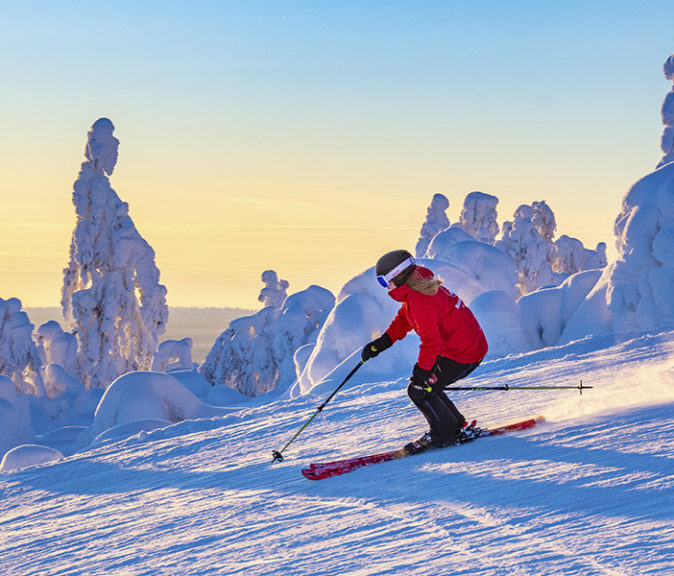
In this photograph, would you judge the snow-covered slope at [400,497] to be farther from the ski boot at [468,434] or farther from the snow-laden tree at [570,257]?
the snow-laden tree at [570,257]

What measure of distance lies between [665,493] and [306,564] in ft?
6.30

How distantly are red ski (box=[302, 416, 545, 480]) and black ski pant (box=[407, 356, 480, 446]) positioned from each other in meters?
0.27

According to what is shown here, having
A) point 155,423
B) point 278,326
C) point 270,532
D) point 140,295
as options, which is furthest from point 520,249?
point 270,532

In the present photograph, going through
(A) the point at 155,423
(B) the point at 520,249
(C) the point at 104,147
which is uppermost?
(C) the point at 104,147

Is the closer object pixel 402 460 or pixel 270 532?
pixel 270 532

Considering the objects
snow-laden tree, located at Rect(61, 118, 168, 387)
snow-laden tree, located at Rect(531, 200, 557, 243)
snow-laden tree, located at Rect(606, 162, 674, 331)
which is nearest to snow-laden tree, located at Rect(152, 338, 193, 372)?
snow-laden tree, located at Rect(61, 118, 168, 387)

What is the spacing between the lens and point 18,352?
39750mm

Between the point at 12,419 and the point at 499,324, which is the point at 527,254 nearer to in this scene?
the point at 499,324

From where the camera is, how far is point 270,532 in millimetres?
4820

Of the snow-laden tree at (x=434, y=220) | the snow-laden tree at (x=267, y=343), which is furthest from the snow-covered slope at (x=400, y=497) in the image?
the snow-laden tree at (x=434, y=220)

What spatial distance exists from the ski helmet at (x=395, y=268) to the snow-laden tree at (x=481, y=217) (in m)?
46.9

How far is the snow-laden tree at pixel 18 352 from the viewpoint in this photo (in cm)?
3956

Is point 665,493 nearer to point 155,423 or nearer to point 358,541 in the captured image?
point 358,541

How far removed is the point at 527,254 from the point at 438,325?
156 ft
